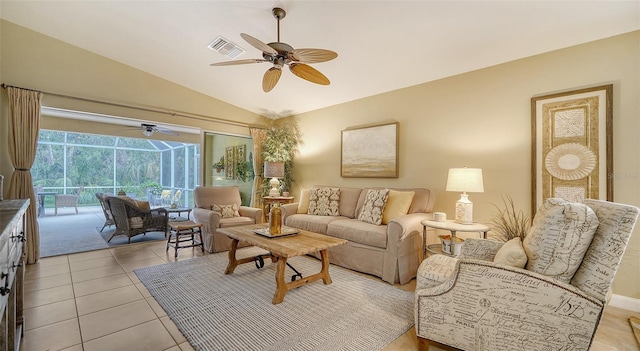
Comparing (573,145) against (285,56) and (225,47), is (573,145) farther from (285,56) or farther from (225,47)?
(225,47)

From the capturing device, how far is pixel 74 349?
1.78 meters

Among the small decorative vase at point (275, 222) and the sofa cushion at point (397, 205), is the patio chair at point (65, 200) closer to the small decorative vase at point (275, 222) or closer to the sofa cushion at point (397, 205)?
the small decorative vase at point (275, 222)

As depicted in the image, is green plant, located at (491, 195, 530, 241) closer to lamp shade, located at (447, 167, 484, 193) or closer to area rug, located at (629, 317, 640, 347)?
lamp shade, located at (447, 167, 484, 193)

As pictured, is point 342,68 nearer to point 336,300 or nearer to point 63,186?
point 336,300

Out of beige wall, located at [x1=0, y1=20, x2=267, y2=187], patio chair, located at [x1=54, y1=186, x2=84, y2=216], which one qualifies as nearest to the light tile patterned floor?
beige wall, located at [x1=0, y1=20, x2=267, y2=187]

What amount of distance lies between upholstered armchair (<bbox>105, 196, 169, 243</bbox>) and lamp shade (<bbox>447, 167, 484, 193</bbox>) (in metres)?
4.74

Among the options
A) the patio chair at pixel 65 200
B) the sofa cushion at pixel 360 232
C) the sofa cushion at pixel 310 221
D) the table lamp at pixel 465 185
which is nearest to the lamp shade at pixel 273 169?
the sofa cushion at pixel 310 221

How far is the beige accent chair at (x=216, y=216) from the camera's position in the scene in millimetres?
3939

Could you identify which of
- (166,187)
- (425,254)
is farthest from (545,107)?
(166,187)

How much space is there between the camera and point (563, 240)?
144 centimetres

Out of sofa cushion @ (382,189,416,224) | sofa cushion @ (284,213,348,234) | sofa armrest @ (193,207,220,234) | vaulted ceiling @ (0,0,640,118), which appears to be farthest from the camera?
sofa armrest @ (193,207,220,234)

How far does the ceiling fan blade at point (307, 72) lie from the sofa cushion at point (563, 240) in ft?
6.86

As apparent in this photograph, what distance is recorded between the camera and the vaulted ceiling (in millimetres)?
2418

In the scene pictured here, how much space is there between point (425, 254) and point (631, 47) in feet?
8.92
